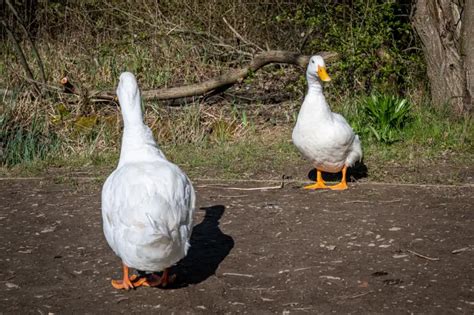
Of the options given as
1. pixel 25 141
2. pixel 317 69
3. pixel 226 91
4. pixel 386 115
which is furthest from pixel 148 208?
pixel 226 91

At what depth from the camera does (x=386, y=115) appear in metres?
8.38

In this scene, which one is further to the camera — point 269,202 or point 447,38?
point 447,38

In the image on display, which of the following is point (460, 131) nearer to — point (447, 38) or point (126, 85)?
point (447, 38)

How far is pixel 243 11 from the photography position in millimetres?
11336

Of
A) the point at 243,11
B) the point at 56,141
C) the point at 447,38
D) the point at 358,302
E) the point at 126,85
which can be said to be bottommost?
the point at 358,302

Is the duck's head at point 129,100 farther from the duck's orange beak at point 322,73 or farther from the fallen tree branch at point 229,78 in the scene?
the fallen tree branch at point 229,78

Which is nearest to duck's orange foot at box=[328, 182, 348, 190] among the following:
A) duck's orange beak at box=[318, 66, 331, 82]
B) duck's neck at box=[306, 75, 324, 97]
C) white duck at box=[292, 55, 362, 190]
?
white duck at box=[292, 55, 362, 190]

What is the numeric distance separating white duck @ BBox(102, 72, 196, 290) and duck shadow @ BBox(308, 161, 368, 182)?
297 centimetres

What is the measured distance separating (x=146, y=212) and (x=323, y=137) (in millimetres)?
2878

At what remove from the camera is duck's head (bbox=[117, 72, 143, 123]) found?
4.75 meters

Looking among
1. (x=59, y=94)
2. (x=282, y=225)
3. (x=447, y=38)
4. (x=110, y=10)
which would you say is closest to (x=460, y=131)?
(x=447, y=38)

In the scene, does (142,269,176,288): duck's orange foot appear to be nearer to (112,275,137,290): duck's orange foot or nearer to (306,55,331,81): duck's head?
(112,275,137,290): duck's orange foot

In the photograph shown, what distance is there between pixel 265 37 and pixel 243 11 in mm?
571

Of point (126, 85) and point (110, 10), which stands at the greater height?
point (110, 10)
